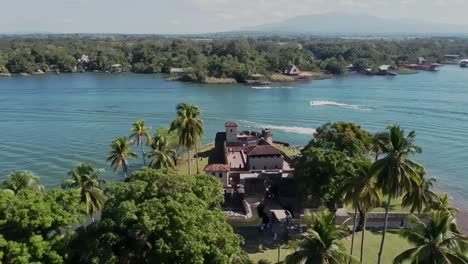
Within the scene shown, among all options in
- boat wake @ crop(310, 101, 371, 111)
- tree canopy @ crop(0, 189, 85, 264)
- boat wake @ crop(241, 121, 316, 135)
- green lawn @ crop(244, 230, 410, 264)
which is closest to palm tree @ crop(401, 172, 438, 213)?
green lawn @ crop(244, 230, 410, 264)

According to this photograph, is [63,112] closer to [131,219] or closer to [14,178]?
[14,178]

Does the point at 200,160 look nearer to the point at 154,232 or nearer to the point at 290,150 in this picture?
the point at 290,150

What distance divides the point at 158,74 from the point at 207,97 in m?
67.4

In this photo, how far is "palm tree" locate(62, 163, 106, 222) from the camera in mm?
32031

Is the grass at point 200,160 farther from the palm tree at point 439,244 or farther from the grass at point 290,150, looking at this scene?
the palm tree at point 439,244

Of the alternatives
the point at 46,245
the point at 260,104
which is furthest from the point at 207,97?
the point at 46,245

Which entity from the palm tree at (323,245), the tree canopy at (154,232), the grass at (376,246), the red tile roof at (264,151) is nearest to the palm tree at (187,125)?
the red tile roof at (264,151)

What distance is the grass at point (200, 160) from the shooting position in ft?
190

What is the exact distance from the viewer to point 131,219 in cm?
2227

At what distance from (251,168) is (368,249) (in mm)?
20451

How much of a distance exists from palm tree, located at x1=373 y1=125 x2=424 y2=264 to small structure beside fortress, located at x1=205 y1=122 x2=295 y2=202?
24.0 m

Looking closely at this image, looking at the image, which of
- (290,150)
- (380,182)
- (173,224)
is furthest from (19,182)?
(290,150)

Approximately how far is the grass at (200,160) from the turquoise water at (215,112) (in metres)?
7.00

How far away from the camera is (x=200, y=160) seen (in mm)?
62562
